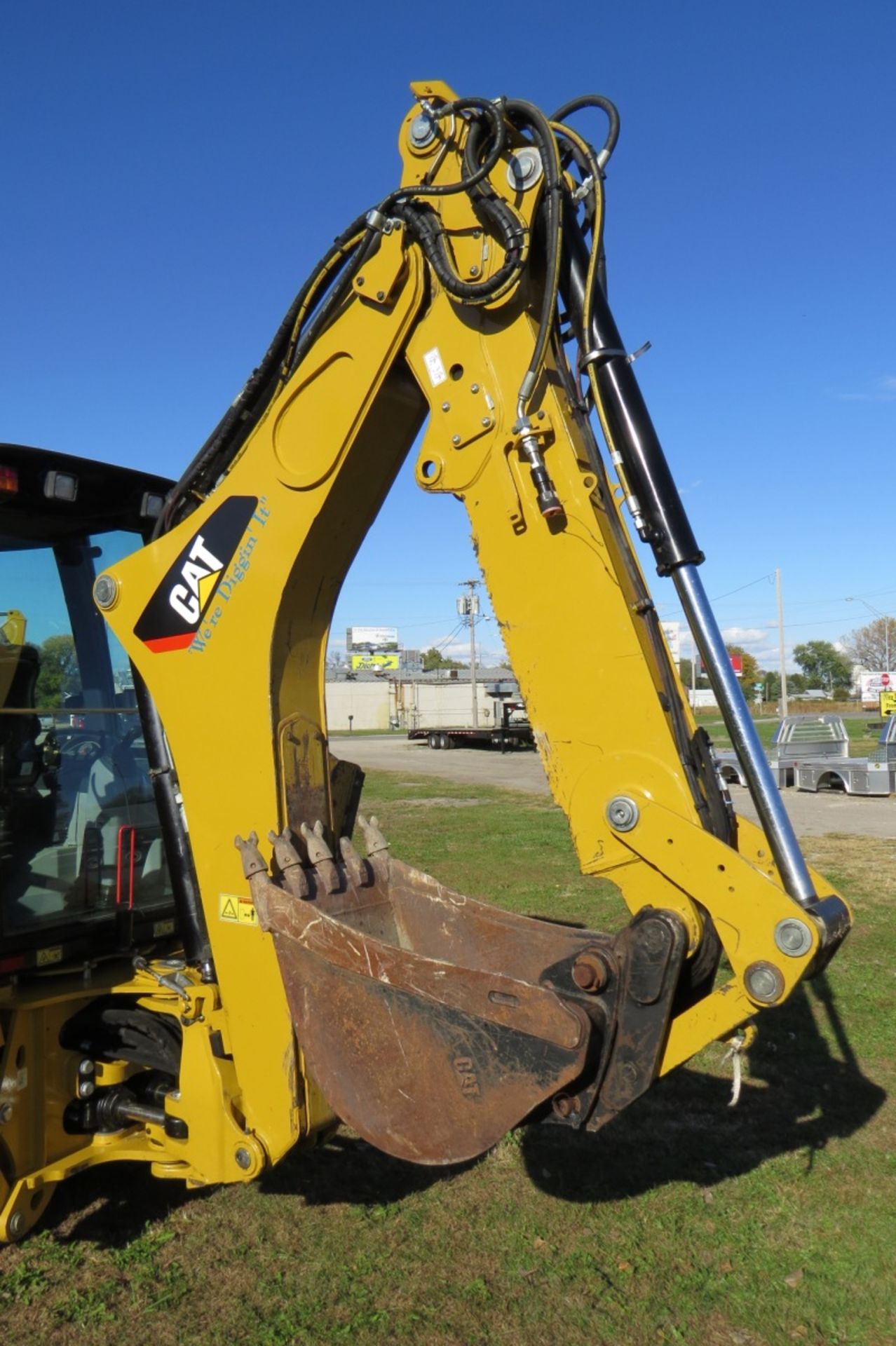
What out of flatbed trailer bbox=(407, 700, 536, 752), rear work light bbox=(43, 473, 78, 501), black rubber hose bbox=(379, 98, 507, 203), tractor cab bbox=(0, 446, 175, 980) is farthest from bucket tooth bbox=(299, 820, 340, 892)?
flatbed trailer bbox=(407, 700, 536, 752)

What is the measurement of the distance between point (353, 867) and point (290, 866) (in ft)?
0.94

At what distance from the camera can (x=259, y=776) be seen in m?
3.45

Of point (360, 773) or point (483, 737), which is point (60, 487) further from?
point (483, 737)

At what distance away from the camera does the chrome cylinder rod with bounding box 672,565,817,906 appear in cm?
267

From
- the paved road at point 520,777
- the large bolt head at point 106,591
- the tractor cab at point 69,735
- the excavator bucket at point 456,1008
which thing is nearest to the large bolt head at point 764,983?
the excavator bucket at point 456,1008

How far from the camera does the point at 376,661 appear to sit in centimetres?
9388

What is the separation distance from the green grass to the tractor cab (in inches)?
44.7

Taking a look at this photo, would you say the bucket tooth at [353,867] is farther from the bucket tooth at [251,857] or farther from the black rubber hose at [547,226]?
the black rubber hose at [547,226]

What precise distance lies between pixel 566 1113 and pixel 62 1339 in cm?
203

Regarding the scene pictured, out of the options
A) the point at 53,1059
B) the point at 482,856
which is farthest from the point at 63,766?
the point at 482,856

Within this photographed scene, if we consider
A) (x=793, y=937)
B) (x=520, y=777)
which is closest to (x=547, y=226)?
(x=793, y=937)

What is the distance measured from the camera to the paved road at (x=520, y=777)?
15570 mm

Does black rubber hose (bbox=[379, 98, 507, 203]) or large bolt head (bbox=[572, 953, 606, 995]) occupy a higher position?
black rubber hose (bbox=[379, 98, 507, 203])

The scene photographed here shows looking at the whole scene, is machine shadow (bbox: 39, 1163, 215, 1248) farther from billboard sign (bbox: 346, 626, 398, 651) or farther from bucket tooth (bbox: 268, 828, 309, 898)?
billboard sign (bbox: 346, 626, 398, 651)
